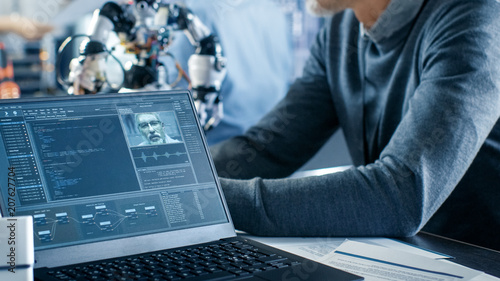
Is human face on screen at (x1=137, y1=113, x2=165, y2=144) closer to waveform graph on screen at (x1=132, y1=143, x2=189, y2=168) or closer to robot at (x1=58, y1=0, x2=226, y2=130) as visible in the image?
waveform graph on screen at (x1=132, y1=143, x2=189, y2=168)

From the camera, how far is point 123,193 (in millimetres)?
688

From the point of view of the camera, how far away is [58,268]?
23.9 inches

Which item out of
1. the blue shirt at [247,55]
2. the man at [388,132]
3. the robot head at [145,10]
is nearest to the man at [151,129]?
the man at [388,132]

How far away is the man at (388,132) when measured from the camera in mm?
792

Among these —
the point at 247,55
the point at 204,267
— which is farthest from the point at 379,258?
the point at 247,55

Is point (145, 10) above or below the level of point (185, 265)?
above

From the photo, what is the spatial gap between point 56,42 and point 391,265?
381 centimetres

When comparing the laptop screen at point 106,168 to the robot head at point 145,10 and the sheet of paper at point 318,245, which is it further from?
the robot head at point 145,10

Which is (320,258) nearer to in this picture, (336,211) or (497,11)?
(336,211)

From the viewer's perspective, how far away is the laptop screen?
2.10 ft

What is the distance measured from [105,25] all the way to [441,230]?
66 cm

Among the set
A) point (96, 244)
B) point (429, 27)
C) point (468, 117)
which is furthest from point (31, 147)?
point (429, 27)

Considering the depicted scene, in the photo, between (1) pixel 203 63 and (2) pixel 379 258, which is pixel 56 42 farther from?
(2) pixel 379 258

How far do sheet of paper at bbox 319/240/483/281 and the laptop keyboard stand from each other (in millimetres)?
75
